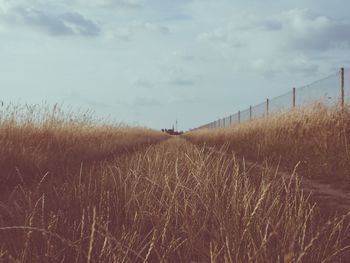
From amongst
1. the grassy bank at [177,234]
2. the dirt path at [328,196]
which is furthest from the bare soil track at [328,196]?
the grassy bank at [177,234]

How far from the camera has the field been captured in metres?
1.96

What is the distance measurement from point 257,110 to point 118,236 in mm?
22002

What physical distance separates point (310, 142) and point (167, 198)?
230 inches

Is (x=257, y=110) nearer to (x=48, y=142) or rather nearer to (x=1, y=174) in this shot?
(x=48, y=142)

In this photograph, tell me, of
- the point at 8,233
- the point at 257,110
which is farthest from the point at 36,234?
the point at 257,110

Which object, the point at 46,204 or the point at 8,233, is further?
the point at 46,204

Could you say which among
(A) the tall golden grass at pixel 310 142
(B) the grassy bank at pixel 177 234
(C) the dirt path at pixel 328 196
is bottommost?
(C) the dirt path at pixel 328 196

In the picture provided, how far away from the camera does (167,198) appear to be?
2.66m

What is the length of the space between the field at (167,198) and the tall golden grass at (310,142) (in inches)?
1.1

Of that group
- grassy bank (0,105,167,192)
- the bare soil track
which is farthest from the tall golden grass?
grassy bank (0,105,167,192)

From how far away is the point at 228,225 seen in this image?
6.98 feet

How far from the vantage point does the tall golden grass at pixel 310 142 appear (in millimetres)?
6078

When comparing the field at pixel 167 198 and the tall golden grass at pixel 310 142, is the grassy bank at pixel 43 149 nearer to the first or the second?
the field at pixel 167 198

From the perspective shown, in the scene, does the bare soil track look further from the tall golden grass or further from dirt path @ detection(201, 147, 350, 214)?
the tall golden grass
